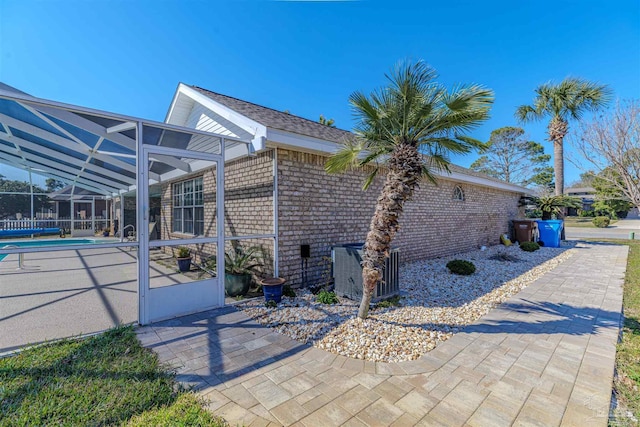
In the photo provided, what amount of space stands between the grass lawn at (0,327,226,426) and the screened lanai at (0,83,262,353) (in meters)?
0.86

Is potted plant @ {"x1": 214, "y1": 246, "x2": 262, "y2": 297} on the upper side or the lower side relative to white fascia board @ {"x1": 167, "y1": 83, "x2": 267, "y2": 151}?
lower

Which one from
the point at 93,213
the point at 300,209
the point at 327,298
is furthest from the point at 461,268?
the point at 93,213

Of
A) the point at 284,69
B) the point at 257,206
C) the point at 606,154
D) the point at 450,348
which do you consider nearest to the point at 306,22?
the point at 284,69

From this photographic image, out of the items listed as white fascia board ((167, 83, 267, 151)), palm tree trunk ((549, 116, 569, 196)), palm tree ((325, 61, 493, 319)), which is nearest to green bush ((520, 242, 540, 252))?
palm tree trunk ((549, 116, 569, 196))

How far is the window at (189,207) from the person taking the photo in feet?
21.6

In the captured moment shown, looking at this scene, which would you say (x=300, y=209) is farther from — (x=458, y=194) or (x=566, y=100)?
(x=566, y=100)

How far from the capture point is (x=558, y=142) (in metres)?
16.6

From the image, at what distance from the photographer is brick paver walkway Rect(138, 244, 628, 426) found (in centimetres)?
229

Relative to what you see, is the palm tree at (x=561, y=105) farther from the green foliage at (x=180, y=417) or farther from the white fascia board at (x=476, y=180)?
the green foliage at (x=180, y=417)

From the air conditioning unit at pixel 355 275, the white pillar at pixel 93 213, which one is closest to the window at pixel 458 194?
the air conditioning unit at pixel 355 275

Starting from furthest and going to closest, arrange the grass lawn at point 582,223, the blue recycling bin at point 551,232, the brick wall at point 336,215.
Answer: the grass lawn at point 582,223
the blue recycling bin at point 551,232
the brick wall at point 336,215

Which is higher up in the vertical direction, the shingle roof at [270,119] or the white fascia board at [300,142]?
the shingle roof at [270,119]

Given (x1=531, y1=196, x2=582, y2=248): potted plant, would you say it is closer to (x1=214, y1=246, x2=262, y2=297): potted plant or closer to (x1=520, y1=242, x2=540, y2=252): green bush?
(x1=520, y1=242, x2=540, y2=252): green bush

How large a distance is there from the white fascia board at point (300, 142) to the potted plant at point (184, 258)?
2.94 m
